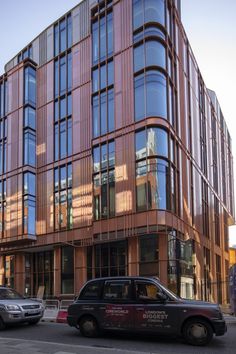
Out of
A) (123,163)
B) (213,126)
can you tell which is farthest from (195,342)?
(213,126)

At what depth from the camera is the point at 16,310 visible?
14.4 m

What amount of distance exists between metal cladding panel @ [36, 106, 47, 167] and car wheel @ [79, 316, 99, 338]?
25.3m

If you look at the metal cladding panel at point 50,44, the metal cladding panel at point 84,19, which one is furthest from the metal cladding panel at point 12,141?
the metal cladding panel at point 84,19

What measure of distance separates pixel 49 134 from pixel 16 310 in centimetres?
2399

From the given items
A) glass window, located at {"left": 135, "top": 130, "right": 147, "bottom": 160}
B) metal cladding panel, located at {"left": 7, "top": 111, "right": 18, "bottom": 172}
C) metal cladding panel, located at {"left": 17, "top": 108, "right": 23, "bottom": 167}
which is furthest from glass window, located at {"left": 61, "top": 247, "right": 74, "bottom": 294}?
glass window, located at {"left": 135, "top": 130, "right": 147, "bottom": 160}

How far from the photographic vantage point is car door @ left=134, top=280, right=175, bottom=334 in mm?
11211

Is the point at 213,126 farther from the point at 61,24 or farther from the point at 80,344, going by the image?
the point at 80,344

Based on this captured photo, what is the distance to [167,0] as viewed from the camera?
3238 centimetres

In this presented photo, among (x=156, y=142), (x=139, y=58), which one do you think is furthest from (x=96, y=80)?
(x=156, y=142)

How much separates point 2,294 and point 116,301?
5337 millimetres

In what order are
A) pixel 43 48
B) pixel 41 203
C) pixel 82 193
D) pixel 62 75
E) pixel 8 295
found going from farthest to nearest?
pixel 43 48
pixel 62 75
pixel 41 203
pixel 82 193
pixel 8 295

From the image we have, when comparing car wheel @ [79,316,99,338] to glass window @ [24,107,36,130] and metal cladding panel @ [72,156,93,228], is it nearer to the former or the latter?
metal cladding panel @ [72,156,93,228]

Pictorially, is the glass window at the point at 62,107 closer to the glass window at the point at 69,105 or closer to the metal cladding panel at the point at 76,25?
the glass window at the point at 69,105

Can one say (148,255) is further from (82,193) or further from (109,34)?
(109,34)
